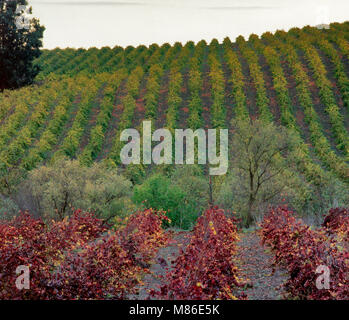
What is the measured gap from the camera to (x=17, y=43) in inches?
2152

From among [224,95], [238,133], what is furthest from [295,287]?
[224,95]

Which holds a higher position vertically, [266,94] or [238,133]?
[266,94]

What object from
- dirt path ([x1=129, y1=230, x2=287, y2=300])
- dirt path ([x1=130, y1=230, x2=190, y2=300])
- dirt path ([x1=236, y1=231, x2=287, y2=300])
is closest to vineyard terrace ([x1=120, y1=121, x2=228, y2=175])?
dirt path ([x1=130, y1=230, x2=190, y2=300])

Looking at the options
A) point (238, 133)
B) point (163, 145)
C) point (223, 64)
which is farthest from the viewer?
point (223, 64)

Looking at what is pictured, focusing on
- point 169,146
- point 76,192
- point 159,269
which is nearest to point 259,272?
point 159,269

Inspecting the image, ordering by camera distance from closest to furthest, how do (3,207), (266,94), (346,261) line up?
(346,261) < (3,207) < (266,94)

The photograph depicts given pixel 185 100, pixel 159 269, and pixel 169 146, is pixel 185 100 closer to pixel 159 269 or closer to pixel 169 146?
pixel 169 146

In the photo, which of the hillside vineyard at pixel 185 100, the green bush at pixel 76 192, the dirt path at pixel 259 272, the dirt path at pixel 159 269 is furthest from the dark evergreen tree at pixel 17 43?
the dirt path at pixel 259 272

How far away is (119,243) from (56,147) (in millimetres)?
31818

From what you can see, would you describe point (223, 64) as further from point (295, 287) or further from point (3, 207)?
point (295, 287)

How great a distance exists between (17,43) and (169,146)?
26.7 metres

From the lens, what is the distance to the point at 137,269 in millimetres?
12508

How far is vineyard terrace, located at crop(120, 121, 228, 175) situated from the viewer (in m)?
38.2

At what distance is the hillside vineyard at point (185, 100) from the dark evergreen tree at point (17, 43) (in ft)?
6.79
